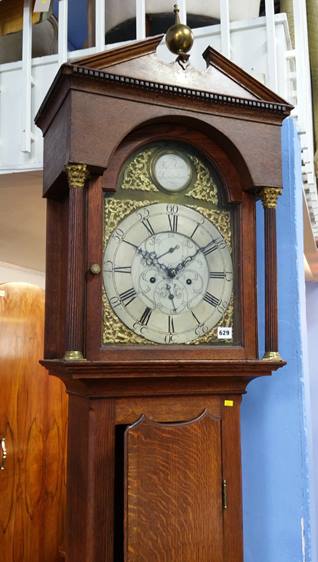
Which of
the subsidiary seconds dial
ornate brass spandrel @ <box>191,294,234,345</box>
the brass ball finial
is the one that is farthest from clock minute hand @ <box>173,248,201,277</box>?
the brass ball finial

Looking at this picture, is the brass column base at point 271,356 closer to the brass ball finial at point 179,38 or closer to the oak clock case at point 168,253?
the oak clock case at point 168,253

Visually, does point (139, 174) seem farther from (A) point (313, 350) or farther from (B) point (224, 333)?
(A) point (313, 350)

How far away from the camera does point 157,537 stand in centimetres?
95

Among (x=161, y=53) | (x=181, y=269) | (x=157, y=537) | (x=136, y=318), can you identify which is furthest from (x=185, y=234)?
(x=161, y=53)

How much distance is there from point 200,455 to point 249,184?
506mm

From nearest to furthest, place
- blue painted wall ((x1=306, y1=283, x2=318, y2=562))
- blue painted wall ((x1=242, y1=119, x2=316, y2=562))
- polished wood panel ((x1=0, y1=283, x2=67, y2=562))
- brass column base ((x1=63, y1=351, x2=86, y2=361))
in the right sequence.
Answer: brass column base ((x1=63, y1=351, x2=86, y2=361))
blue painted wall ((x1=242, y1=119, x2=316, y2=562))
blue painted wall ((x1=306, y1=283, x2=318, y2=562))
polished wood panel ((x1=0, y1=283, x2=67, y2=562))

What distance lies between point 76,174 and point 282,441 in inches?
28.6

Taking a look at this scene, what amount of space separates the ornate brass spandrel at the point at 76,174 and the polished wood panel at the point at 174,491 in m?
0.41

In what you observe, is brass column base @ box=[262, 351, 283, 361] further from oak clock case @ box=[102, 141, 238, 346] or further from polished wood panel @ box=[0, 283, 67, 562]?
polished wood panel @ box=[0, 283, 67, 562]

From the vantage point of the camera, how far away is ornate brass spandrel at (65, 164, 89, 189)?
36.7 inches

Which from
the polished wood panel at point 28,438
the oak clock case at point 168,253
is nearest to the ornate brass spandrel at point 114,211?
the oak clock case at point 168,253

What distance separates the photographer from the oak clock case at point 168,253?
39.0 inches

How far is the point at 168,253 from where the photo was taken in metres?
1.04

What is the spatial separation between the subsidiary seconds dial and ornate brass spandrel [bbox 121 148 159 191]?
0.04m
